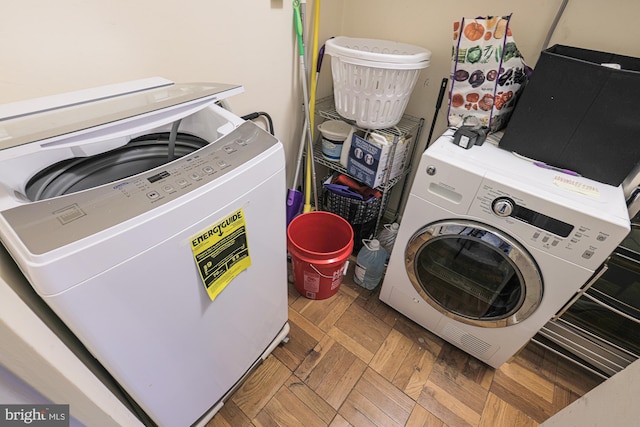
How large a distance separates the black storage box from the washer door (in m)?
0.33

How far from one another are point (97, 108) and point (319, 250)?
110cm

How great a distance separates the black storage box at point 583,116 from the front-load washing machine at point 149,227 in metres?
0.83

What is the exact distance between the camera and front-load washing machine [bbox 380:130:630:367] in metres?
0.78

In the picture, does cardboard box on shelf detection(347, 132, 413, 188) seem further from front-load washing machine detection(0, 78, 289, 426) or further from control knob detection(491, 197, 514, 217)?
front-load washing machine detection(0, 78, 289, 426)

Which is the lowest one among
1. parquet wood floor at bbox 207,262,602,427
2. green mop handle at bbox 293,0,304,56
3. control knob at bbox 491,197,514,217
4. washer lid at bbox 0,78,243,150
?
parquet wood floor at bbox 207,262,602,427

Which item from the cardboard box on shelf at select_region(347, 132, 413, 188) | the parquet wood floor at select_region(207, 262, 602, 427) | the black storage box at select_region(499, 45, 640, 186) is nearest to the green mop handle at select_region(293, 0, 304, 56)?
the cardboard box on shelf at select_region(347, 132, 413, 188)

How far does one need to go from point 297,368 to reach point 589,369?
114cm

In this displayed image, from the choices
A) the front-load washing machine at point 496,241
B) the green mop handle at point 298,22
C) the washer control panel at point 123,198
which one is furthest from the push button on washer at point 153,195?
the green mop handle at point 298,22

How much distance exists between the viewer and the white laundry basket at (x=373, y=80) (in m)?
1.02

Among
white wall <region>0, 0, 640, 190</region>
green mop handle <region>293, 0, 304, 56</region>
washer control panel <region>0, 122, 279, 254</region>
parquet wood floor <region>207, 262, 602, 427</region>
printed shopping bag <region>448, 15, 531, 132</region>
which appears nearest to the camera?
washer control panel <region>0, 122, 279, 254</region>

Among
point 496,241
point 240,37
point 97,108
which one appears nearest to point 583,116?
point 496,241

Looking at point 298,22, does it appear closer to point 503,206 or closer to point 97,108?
point 97,108

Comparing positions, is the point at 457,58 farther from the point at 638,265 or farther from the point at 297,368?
the point at 297,368

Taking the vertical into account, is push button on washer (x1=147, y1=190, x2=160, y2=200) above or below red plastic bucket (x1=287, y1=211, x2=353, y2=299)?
above
